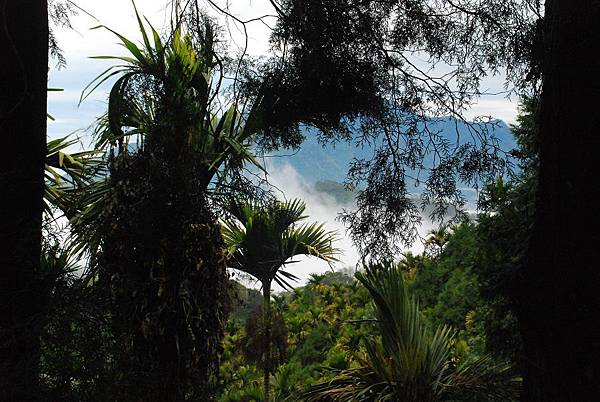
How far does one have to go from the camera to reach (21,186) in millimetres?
4199

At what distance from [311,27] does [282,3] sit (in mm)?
433

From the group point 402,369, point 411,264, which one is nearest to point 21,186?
point 402,369

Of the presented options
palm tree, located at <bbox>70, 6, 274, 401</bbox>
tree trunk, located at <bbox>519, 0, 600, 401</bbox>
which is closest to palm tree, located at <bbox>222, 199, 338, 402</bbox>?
palm tree, located at <bbox>70, 6, 274, 401</bbox>

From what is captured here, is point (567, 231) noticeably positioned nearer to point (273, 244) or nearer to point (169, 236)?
point (169, 236)

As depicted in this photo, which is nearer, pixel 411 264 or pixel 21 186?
pixel 21 186

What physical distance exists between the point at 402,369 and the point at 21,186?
4.17m

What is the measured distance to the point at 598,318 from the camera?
3.63 m

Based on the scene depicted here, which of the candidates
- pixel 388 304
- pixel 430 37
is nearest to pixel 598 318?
pixel 430 37

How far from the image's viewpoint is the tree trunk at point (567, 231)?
144 inches

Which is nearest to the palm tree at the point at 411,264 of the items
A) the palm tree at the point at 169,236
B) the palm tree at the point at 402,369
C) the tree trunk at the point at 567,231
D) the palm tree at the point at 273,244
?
the palm tree at the point at 273,244

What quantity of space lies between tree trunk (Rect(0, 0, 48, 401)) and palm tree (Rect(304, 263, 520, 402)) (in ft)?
10.8

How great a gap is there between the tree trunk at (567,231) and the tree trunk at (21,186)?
286cm

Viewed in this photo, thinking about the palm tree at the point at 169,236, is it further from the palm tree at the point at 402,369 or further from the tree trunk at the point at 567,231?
the tree trunk at the point at 567,231

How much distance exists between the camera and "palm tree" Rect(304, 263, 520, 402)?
6.75 m
